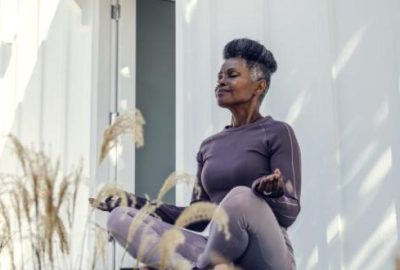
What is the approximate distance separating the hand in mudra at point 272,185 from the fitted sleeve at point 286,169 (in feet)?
0.28

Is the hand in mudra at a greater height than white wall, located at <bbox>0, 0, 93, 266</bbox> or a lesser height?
lesser

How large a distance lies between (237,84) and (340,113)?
0.59 metres

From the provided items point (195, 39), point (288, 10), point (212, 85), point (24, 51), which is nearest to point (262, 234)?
point (288, 10)

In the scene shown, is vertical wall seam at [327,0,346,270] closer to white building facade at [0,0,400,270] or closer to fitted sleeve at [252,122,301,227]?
white building facade at [0,0,400,270]

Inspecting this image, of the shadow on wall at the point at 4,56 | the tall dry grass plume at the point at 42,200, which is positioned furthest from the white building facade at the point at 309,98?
the shadow on wall at the point at 4,56

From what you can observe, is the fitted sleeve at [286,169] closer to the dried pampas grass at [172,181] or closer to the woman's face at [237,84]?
the woman's face at [237,84]

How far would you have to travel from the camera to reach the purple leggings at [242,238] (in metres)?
1.46

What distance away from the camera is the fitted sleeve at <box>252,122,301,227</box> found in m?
1.64

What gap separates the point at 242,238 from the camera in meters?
1.49

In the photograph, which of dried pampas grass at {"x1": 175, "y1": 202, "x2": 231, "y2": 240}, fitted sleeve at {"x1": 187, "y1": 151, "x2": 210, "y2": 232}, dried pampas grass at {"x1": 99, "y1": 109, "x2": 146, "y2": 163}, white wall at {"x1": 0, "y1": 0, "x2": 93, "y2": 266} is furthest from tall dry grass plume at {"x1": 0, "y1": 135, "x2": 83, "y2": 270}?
white wall at {"x1": 0, "y1": 0, "x2": 93, "y2": 266}

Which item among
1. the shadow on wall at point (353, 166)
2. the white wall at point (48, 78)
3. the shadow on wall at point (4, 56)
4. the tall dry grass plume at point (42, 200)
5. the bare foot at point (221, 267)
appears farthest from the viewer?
the shadow on wall at point (4, 56)

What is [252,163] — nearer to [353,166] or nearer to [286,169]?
[286,169]

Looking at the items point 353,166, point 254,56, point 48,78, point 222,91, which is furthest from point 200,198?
point 48,78

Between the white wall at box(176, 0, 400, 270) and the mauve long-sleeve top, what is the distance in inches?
20.5
